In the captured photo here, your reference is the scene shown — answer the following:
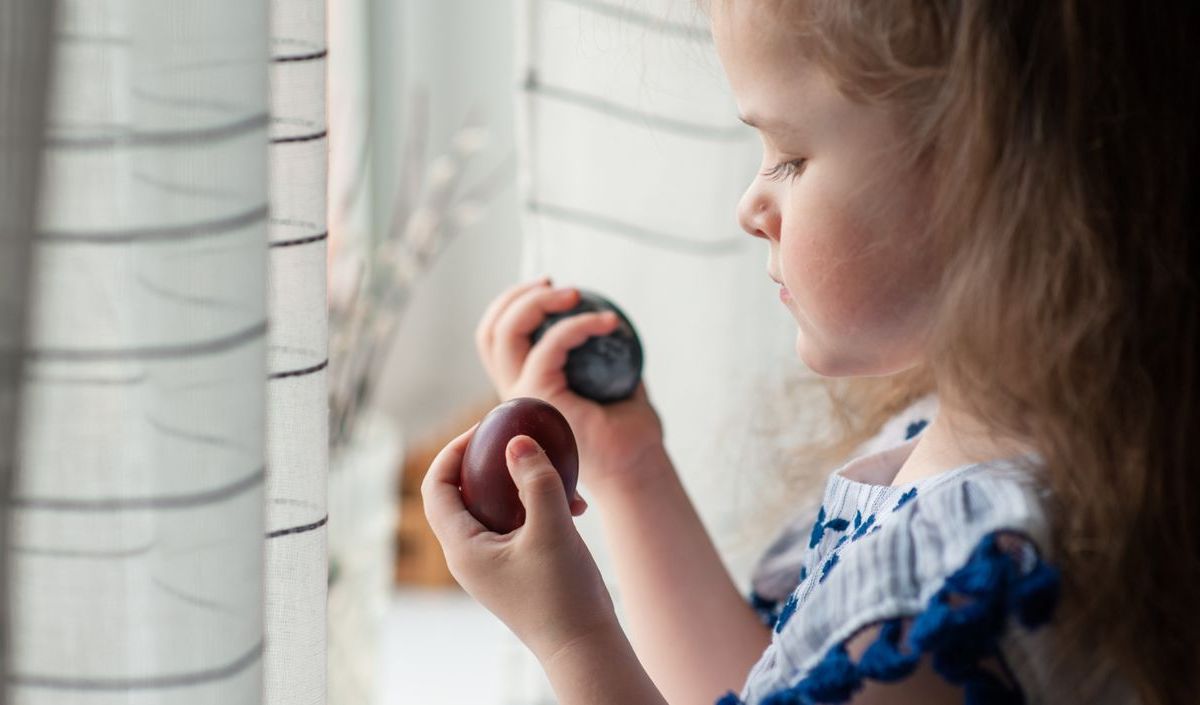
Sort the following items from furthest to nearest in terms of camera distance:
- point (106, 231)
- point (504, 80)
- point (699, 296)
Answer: point (504, 80), point (699, 296), point (106, 231)

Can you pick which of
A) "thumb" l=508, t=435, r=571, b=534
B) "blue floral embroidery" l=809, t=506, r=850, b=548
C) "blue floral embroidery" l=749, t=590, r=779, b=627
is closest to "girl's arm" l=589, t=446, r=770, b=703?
"blue floral embroidery" l=749, t=590, r=779, b=627

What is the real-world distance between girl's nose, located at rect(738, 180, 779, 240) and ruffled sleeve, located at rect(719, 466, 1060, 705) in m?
0.16

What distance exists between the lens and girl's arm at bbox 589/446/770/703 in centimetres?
83

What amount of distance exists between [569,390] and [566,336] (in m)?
0.04

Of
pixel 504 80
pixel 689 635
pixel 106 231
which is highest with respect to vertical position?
pixel 504 80

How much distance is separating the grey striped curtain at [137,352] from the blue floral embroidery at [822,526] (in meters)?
0.34

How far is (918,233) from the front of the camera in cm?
62

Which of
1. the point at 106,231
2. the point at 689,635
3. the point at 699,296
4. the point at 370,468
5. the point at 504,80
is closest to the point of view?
the point at 106,231

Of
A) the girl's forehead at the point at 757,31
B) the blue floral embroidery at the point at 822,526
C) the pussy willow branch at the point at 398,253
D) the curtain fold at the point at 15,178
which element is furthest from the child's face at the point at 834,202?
the pussy willow branch at the point at 398,253

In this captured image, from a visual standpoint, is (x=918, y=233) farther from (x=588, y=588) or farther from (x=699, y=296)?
(x=699, y=296)

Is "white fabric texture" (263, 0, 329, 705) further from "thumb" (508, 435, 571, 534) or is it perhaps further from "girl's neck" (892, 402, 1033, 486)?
"girl's neck" (892, 402, 1033, 486)

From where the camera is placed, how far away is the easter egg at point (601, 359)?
2.80 ft

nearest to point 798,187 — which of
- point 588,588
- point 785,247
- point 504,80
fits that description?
point 785,247

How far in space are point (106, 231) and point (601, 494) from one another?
47 centimetres
